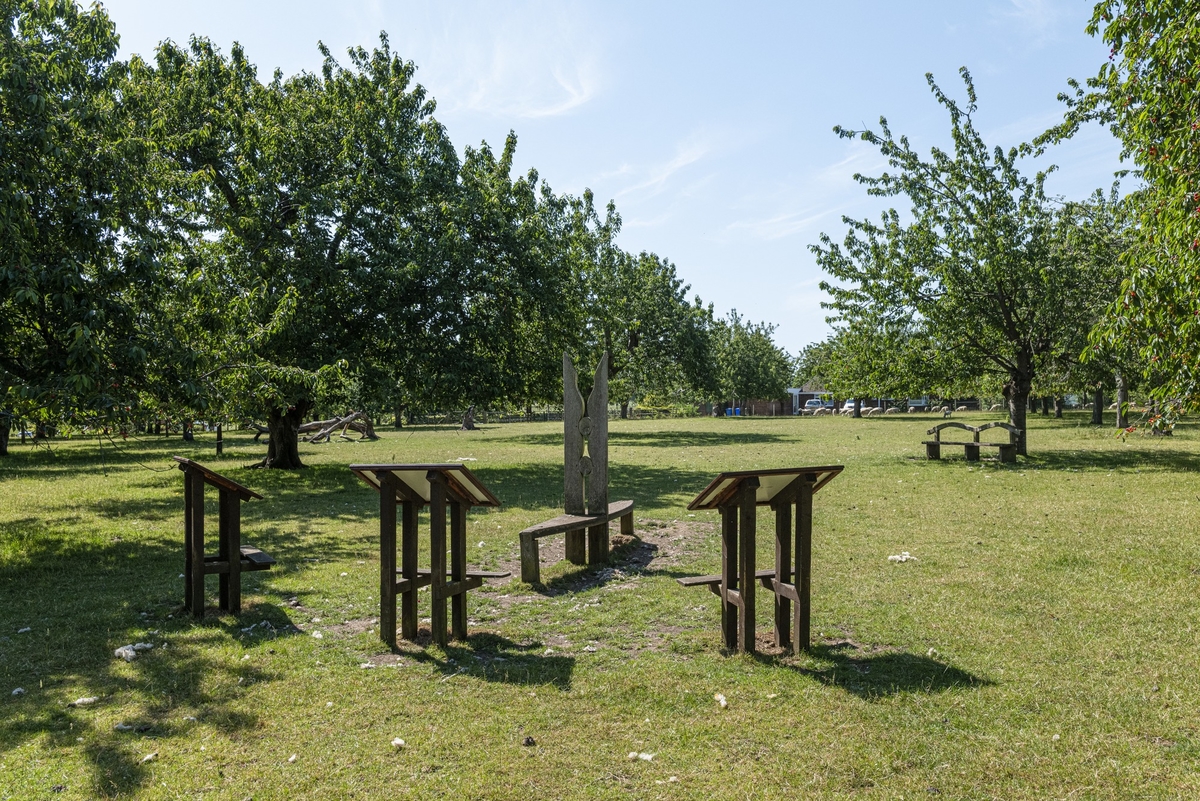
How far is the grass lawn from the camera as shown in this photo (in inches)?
166

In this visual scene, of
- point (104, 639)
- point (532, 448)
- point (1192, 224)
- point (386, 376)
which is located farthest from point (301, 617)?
point (532, 448)

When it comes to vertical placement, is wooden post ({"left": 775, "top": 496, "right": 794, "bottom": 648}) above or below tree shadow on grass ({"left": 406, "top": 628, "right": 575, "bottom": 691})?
above

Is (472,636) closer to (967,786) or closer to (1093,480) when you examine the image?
(967,786)

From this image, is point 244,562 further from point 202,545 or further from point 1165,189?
point 1165,189

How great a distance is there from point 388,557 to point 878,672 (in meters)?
3.62

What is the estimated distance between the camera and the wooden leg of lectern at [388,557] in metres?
6.31

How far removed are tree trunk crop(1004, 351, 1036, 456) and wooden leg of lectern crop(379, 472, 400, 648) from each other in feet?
63.6

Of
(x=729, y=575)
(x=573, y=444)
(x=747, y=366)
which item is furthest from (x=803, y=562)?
(x=747, y=366)

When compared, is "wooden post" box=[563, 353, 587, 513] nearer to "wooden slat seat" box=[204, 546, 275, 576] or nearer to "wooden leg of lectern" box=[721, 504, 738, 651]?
"wooden slat seat" box=[204, 546, 275, 576]

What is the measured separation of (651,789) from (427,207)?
18.6 metres

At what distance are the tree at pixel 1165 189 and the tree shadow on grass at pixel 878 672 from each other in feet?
12.5

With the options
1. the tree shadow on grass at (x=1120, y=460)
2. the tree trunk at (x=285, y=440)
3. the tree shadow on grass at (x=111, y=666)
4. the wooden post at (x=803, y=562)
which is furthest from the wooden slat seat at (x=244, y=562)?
the tree shadow on grass at (x=1120, y=460)

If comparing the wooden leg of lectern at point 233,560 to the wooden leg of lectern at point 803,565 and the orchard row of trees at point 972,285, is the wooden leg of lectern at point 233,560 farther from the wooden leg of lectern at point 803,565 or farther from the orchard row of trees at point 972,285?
the orchard row of trees at point 972,285

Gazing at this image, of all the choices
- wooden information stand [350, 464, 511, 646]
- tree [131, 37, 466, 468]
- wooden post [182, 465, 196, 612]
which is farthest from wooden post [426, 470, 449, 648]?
tree [131, 37, 466, 468]
